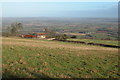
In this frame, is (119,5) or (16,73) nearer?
(16,73)

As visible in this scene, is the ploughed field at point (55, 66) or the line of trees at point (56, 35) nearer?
the ploughed field at point (55, 66)

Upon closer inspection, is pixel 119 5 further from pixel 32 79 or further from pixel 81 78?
pixel 32 79

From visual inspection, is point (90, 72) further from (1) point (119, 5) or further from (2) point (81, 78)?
(1) point (119, 5)

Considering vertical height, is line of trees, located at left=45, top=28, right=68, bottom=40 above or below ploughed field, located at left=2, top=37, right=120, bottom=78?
above

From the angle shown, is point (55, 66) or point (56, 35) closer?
point (55, 66)

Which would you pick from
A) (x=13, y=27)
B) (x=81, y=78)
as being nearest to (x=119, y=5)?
(x=81, y=78)

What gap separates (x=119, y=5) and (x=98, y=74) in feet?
12.9

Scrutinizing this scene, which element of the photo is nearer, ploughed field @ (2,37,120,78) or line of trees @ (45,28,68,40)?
ploughed field @ (2,37,120,78)

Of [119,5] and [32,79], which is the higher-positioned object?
[119,5]

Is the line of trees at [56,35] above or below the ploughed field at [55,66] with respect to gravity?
above

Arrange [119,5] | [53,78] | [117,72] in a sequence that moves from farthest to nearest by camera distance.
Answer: [119,5] → [117,72] → [53,78]

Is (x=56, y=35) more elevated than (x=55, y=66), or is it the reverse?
(x=56, y=35)

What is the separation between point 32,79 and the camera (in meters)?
5.59

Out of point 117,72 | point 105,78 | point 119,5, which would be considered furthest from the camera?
point 119,5
